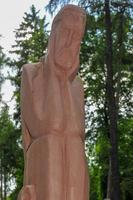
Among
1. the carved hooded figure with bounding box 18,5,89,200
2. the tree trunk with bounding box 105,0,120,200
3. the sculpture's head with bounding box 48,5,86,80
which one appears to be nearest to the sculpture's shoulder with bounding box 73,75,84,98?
the carved hooded figure with bounding box 18,5,89,200

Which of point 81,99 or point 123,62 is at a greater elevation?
point 123,62

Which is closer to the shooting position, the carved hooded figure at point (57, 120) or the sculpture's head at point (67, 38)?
the carved hooded figure at point (57, 120)

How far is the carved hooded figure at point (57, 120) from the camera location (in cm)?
482

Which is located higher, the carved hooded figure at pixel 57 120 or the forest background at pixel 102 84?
the forest background at pixel 102 84

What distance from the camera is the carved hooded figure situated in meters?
4.82

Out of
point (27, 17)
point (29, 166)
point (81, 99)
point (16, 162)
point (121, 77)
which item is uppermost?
point (27, 17)

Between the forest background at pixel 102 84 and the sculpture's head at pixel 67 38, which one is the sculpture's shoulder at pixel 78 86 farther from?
the forest background at pixel 102 84

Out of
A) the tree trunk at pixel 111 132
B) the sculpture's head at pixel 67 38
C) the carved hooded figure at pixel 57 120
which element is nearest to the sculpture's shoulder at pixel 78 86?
the carved hooded figure at pixel 57 120

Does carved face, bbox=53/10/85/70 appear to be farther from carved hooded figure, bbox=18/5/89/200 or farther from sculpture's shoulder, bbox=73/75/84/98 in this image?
sculpture's shoulder, bbox=73/75/84/98

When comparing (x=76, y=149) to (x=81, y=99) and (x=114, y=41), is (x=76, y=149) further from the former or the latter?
(x=114, y=41)

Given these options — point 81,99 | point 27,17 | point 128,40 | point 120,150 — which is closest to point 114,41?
point 128,40

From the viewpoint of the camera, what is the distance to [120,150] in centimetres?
2341

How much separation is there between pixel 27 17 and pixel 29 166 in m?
24.3

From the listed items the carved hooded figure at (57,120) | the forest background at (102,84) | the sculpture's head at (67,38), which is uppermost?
the forest background at (102,84)
